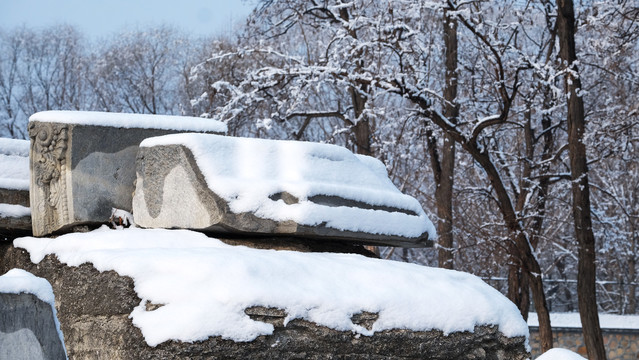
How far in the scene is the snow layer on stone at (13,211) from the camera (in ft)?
19.1

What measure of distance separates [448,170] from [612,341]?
4.83 m

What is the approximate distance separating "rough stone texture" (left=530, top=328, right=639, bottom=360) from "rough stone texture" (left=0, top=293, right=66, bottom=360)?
1372 cm

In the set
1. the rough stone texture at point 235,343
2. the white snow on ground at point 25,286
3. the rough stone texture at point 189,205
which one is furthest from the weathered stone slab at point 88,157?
the white snow on ground at point 25,286

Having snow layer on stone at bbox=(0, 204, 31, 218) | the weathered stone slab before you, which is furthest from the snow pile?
the weathered stone slab

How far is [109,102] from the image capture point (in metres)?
22.2

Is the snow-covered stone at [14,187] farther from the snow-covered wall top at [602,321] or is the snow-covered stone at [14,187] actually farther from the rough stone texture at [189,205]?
the snow-covered wall top at [602,321]

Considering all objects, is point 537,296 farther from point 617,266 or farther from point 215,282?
point 617,266

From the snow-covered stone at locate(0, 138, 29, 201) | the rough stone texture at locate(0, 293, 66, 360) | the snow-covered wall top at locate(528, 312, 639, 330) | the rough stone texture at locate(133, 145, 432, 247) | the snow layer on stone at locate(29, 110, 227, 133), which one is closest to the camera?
the rough stone texture at locate(0, 293, 66, 360)

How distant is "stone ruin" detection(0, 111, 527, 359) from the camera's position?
12.7 ft

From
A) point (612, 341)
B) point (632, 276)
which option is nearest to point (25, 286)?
point (612, 341)

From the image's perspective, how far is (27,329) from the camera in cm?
227

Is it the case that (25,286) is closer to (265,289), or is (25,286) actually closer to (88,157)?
(265,289)

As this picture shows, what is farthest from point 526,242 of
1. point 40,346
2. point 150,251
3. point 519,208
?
point 40,346

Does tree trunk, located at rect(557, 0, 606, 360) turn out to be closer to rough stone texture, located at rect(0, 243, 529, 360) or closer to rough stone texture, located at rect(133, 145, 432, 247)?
rough stone texture, located at rect(133, 145, 432, 247)
